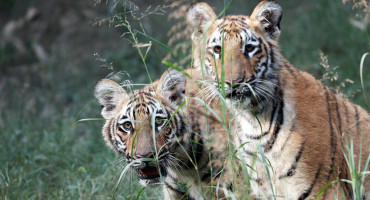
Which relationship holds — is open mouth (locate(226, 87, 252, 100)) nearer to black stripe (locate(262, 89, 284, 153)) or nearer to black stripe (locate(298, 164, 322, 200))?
black stripe (locate(262, 89, 284, 153))

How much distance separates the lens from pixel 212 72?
3.86 meters

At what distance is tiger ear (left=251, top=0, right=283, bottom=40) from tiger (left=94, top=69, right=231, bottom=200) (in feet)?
2.31

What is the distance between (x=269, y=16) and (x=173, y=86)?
2.98 ft

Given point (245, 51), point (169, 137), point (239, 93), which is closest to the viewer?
point (239, 93)

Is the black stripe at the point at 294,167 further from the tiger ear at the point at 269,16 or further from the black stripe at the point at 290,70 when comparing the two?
the tiger ear at the point at 269,16

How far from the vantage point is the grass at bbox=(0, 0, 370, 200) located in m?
5.20

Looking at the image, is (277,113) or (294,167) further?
(277,113)

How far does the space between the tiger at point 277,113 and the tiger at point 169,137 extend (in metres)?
0.25

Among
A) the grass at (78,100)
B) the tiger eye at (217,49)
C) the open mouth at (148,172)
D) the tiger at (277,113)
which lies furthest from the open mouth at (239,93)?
the grass at (78,100)

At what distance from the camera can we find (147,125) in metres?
3.85

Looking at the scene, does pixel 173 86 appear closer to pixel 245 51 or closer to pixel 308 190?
pixel 245 51

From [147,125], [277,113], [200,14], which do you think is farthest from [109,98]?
[277,113]

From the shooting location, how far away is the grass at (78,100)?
17.1 feet

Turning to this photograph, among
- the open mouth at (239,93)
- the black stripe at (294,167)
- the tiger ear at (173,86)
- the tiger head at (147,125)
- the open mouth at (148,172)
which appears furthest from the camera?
the tiger ear at (173,86)
